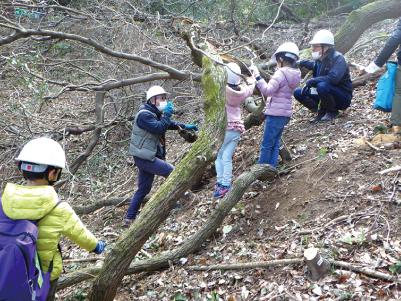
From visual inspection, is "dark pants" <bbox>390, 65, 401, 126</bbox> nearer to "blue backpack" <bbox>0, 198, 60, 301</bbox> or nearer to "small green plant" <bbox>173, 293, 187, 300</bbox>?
"small green plant" <bbox>173, 293, 187, 300</bbox>

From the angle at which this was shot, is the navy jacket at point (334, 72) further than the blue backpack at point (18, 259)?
Yes

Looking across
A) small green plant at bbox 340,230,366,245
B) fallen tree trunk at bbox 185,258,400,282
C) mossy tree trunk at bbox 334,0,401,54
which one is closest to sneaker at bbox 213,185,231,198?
A: fallen tree trunk at bbox 185,258,400,282

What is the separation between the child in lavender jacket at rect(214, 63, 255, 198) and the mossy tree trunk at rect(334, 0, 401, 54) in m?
4.37

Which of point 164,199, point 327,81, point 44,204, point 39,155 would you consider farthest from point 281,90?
point 44,204

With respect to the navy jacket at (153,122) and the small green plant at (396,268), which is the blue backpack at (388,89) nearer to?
the small green plant at (396,268)

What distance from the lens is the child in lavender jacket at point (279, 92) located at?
477cm

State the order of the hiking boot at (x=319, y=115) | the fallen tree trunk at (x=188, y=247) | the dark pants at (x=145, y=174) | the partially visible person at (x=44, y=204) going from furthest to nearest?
the hiking boot at (x=319, y=115) → the dark pants at (x=145, y=174) → the fallen tree trunk at (x=188, y=247) → the partially visible person at (x=44, y=204)

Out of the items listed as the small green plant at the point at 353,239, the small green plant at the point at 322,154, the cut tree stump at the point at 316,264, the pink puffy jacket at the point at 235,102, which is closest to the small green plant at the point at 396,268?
the small green plant at the point at 353,239

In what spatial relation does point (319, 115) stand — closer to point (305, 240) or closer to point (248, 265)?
point (305, 240)

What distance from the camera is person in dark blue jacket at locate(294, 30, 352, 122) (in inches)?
218

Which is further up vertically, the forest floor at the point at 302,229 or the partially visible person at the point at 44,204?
the partially visible person at the point at 44,204

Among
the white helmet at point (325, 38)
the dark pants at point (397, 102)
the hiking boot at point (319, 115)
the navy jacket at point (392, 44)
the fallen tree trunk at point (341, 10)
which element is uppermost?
the fallen tree trunk at point (341, 10)

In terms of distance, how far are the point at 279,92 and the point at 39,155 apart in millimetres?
3414

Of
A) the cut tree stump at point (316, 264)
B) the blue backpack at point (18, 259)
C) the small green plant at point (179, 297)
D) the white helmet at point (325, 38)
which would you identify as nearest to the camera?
the blue backpack at point (18, 259)
